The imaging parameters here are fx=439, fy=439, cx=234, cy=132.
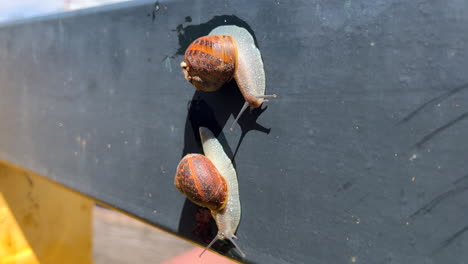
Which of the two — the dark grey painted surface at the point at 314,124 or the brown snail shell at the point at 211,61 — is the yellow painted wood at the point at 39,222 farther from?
the brown snail shell at the point at 211,61

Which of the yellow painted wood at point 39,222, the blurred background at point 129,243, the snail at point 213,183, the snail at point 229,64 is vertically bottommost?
the blurred background at point 129,243

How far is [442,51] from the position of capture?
600mm

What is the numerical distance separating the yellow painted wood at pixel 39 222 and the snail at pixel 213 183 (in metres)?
1.10

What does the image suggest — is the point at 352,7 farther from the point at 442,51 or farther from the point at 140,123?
the point at 140,123

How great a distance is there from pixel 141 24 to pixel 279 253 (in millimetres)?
627

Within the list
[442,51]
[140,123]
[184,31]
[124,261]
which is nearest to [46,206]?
[140,123]

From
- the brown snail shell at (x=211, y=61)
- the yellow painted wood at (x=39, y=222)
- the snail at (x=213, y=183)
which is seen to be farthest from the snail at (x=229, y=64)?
the yellow painted wood at (x=39, y=222)

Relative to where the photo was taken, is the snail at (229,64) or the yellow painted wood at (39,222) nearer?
the snail at (229,64)

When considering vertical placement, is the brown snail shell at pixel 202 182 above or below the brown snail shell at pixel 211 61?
below

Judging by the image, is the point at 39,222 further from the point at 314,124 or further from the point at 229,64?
the point at 314,124

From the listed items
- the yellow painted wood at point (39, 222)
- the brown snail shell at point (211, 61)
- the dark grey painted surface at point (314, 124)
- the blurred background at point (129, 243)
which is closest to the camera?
the dark grey painted surface at point (314, 124)

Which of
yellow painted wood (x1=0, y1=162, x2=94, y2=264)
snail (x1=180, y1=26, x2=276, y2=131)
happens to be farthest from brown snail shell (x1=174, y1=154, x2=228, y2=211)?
yellow painted wood (x1=0, y1=162, x2=94, y2=264)

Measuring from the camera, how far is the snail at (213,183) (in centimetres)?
81

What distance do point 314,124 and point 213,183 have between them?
0.22m
